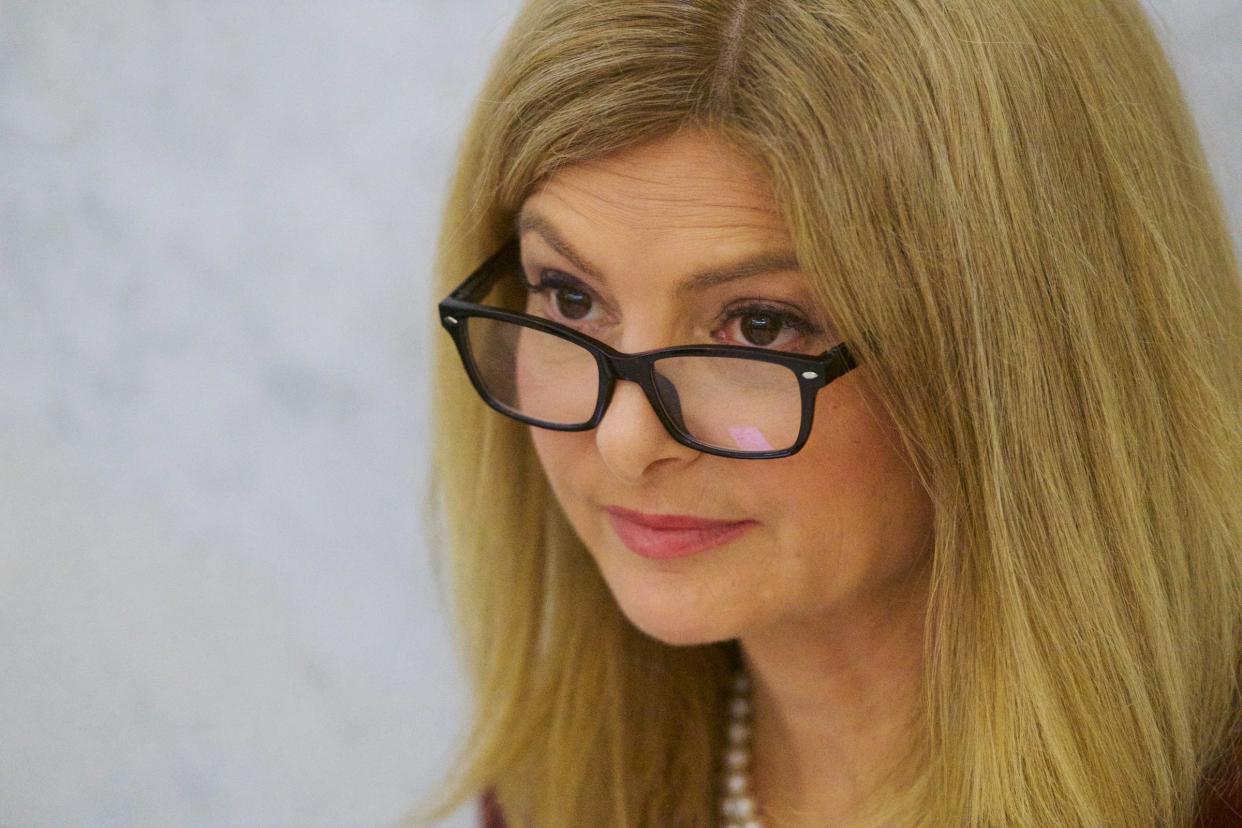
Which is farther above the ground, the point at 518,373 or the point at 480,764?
the point at 518,373

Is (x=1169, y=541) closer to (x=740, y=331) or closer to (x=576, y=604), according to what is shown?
(x=740, y=331)

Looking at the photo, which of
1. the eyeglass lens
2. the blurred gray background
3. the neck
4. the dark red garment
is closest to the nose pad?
the eyeglass lens

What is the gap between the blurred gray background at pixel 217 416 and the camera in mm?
1759

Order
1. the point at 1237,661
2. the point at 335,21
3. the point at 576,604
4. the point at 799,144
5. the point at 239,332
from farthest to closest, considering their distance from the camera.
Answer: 1. the point at 239,332
2. the point at 335,21
3. the point at 576,604
4. the point at 1237,661
5. the point at 799,144

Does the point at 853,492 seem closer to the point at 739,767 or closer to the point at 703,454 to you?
the point at 703,454

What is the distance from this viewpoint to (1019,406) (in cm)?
92

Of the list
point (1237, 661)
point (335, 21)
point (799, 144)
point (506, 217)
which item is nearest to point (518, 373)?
point (506, 217)

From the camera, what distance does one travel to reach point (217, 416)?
1.87 m

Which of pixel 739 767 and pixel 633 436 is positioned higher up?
pixel 633 436

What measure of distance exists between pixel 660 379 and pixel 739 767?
22.1 inches

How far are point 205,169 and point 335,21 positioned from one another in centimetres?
29

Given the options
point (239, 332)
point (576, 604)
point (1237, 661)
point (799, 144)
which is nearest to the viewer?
point (799, 144)

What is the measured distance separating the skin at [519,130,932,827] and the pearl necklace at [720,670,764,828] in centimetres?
14

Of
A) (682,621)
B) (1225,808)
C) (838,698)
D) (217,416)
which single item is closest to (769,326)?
(682,621)
